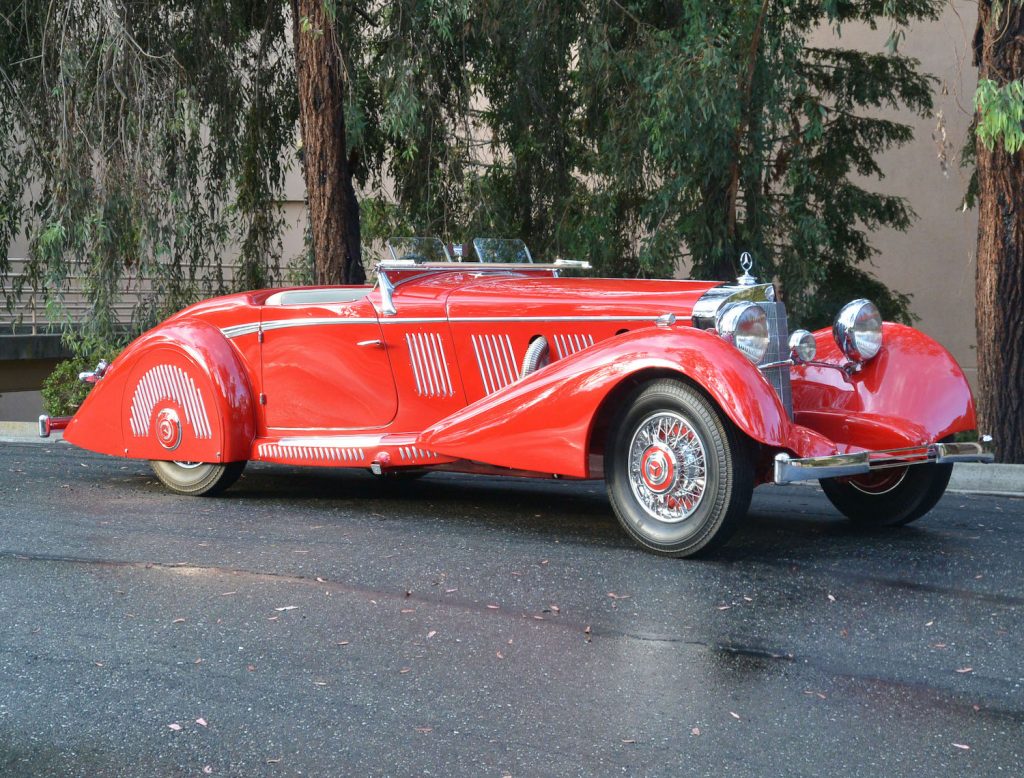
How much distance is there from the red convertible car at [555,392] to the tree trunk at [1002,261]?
2870 mm

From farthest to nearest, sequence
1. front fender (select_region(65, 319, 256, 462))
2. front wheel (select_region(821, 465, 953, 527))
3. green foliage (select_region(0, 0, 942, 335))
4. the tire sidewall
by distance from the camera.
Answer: green foliage (select_region(0, 0, 942, 335)) → front fender (select_region(65, 319, 256, 462)) → front wheel (select_region(821, 465, 953, 527)) → the tire sidewall

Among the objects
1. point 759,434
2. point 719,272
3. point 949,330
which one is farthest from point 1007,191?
point 949,330

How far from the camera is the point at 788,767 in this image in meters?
3.21

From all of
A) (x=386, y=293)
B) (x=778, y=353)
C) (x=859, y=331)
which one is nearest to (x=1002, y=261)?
(x=859, y=331)

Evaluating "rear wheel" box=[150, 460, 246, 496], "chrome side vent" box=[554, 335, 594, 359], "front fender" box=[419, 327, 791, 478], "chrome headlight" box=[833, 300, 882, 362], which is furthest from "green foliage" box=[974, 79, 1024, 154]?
"rear wheel" box=[150, 460, 246, 496]

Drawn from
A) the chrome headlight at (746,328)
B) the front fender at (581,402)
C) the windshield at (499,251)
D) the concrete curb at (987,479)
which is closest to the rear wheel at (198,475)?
the front fender at (581,402)

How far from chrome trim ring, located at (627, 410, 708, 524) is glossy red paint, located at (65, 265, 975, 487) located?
23 centimetres

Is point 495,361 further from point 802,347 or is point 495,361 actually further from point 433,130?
point 433,130

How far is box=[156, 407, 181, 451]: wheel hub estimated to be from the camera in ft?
23.5

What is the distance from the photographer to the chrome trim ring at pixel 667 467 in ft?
17.3

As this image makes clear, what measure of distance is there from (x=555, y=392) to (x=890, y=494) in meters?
1.88

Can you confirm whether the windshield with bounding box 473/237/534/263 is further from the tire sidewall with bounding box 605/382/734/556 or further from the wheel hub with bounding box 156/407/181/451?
the tire sidewall with bounding box 605/382/734/556

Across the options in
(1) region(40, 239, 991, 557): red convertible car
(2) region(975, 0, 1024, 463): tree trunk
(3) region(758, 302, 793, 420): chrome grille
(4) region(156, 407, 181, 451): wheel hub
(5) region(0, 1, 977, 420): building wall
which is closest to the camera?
(1) region(40, 239, 991, 557): red convertible car

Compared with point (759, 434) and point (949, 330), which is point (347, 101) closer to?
point (759, 434)
